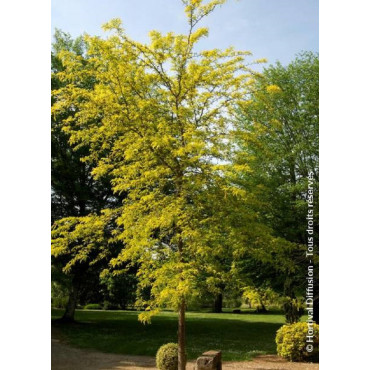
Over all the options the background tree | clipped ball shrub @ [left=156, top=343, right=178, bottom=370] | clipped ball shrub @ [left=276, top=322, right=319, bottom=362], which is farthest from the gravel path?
the background tree

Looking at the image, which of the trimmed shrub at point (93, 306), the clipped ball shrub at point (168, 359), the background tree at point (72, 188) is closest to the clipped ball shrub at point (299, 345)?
the clipped ball shrub at point (168, 359)

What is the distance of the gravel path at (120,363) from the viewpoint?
9078 millimetres

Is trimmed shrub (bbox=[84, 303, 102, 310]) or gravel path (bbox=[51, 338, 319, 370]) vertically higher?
gravel path (bbox=[51, 338, 319, 370])

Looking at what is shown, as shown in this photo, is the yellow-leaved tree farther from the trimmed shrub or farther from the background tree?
the trimmed shrub

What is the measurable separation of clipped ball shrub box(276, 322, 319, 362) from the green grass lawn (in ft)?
3.62

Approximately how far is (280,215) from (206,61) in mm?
6471

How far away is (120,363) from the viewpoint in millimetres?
9703

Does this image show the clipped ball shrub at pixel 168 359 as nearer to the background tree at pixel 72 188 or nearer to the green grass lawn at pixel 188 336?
the green grass lawn at pixel 188 336

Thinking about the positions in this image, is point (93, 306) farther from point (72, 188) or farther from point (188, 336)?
point (188, 336)

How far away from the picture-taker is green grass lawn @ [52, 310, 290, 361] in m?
11.2

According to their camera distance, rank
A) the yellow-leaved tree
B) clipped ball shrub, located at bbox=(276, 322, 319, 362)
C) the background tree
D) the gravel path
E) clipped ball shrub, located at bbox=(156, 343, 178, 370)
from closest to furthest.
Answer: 1. the yellow-leaved tree
2. clipped ball shrub, located at bbox=(156, 343, 178, 370)
3. the gravel path
4. clipped ball shrub, located at bbox=(276, 322, 319, 362)
5. the background tree
